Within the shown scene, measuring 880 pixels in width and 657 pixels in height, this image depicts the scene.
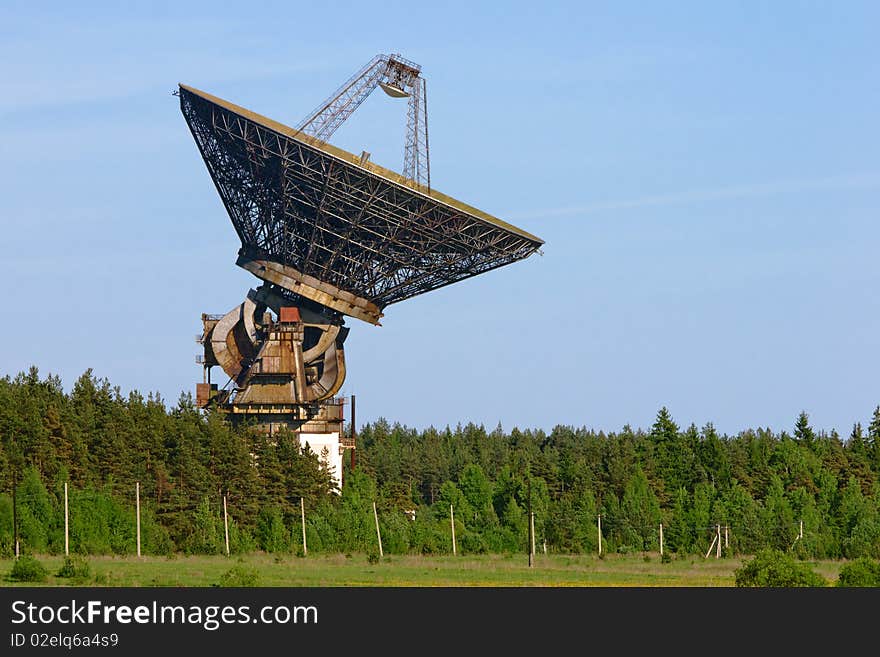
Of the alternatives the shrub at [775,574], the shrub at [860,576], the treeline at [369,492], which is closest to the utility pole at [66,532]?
the treeline at [369,492]

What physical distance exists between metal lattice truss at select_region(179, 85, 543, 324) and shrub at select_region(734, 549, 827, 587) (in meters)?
30.2

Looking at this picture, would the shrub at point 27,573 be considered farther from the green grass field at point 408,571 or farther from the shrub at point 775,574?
the shrub at point 775,574

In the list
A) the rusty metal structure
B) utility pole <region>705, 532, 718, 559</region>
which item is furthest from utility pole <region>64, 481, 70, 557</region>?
utility pole <region>705, 532, 718, 559</region>

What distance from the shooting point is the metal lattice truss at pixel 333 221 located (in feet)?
259

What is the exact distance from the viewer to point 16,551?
7381 cm

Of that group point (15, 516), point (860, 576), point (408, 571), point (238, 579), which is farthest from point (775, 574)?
point (15, 516)

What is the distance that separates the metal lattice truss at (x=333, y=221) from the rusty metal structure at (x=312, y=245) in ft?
0.24

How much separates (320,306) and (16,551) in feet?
74.5

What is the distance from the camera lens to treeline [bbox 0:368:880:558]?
83.4 m

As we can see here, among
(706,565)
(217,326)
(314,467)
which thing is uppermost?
(217,326)

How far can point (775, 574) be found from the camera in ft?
173

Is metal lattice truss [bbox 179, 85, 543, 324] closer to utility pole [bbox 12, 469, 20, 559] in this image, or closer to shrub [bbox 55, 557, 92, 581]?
utility pole [bbox 12, 469, 20, 559]
